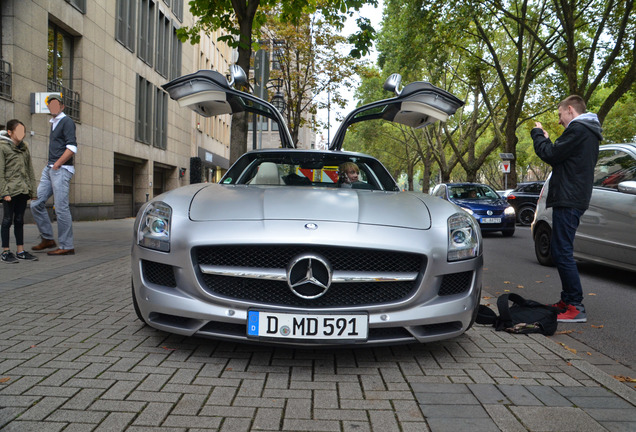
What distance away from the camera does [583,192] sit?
4.35m

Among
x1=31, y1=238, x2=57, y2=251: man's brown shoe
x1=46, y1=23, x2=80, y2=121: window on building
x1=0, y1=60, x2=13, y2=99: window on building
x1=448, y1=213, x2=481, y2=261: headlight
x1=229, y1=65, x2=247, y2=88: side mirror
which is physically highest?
x1=46, y1=23, x2=80, y2=121: window on building

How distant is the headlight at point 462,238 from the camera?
9.95ft

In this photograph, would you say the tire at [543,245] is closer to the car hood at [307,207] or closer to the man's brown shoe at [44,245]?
the car hood at [307,207]

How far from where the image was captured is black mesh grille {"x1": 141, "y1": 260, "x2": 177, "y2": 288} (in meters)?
2.97

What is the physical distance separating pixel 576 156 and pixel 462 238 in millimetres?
1908

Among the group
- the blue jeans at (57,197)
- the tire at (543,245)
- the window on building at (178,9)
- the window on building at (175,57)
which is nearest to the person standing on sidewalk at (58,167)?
the blue jeans at (57,197)

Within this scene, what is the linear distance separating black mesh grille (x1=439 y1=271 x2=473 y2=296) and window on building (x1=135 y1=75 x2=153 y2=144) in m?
20.8

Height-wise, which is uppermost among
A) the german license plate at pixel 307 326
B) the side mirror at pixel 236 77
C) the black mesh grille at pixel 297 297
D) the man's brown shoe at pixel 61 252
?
the side mirror at pixel 236 77

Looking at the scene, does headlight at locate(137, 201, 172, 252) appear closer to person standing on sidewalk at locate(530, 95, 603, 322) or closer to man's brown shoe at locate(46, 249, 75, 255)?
person standing on sidewalk at locate(530, 95, 603, 322)

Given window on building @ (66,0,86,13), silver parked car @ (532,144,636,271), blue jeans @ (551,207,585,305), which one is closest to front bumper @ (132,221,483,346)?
blue jeans @ (551,207,585,305)

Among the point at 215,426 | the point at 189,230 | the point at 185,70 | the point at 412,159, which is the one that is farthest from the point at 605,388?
the point at 412,159

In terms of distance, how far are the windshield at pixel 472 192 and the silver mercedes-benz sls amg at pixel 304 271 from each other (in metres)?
11.3

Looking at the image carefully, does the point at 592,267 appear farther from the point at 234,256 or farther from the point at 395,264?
the point at 234,256

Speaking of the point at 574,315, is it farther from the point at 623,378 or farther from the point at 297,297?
the point at 297,297
